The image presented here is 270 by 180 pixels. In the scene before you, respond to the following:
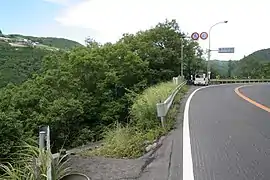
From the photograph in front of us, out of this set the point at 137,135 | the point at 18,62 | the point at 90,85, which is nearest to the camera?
the point at 137,135

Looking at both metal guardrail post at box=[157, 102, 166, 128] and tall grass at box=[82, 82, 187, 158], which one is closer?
tall grass at box=[82, 82, 187, 158]

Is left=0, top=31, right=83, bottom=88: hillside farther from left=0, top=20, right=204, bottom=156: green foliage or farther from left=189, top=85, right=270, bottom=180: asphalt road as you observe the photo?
left=189, top=85, right=270, bottom=180: asphalt road

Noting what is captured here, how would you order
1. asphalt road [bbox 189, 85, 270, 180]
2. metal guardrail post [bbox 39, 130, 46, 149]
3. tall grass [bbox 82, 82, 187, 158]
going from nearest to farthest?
metal guardrail post [bbox 39, 130, 46, 149], asphalt road [bbox 189, 85, 270, 180], tall grass [bbox 82, 82, 187, 158]

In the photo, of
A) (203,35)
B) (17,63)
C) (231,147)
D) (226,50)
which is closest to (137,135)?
(231,147)

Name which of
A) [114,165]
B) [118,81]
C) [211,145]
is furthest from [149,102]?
[118,81]

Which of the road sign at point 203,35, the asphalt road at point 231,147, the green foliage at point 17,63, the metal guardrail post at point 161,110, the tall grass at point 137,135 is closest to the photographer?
the asphalt road at point 231,147

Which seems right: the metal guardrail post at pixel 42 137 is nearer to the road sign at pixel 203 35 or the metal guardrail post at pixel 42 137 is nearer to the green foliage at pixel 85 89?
the green foliage at pixel 85 89

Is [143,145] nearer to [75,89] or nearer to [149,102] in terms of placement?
[149,102]

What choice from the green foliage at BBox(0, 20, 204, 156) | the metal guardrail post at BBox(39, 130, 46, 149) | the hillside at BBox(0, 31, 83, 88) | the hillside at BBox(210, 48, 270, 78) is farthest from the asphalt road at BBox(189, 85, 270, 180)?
the hillside at BBox(210, 48, 270, 78)

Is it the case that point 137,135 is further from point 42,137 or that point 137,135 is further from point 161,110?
point 42,137

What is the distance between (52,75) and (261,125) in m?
28.0

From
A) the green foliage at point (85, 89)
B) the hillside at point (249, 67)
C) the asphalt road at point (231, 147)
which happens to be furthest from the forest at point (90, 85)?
the hillside at point (249, 67)

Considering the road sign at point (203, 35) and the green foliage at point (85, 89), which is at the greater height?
the road sign at point (203, 35)

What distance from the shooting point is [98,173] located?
6.19 metres
